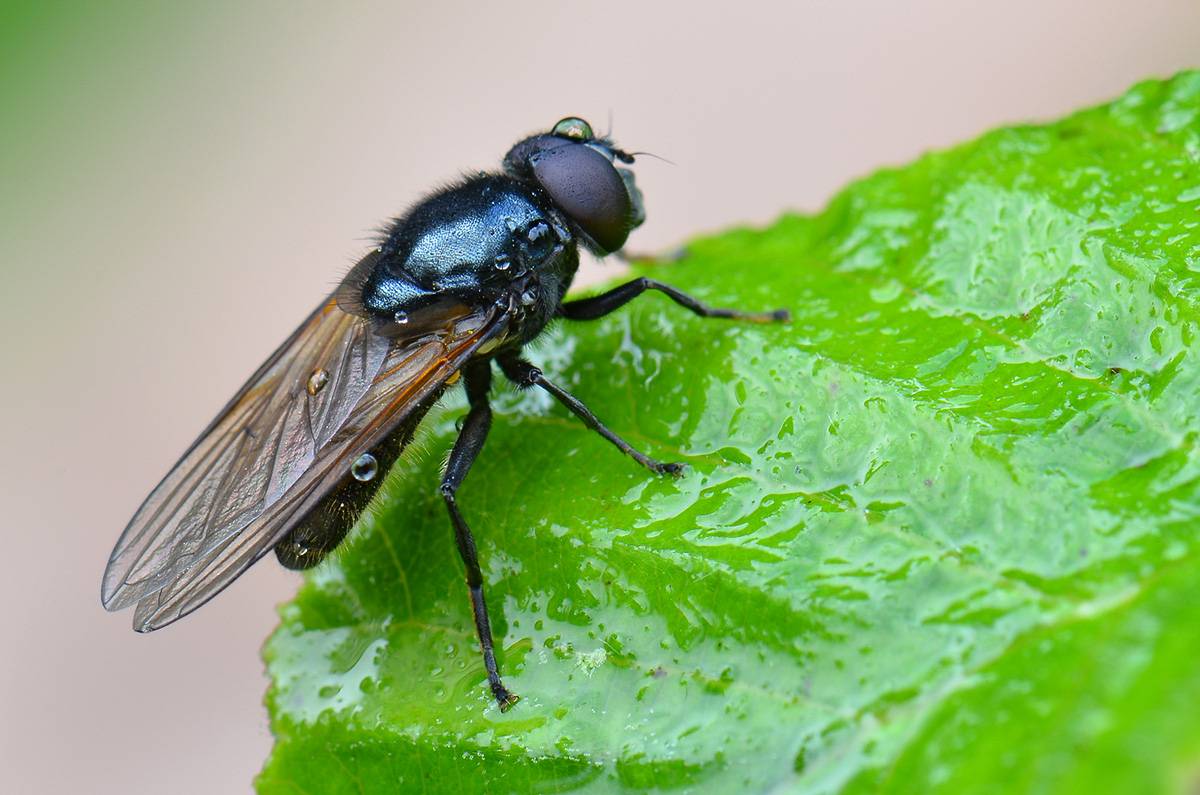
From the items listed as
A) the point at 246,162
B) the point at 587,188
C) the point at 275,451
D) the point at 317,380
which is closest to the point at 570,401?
the point at 587,188

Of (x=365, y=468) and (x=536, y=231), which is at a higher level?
(x=536, y=231)

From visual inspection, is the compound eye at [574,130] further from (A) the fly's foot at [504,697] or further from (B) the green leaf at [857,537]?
(A) the fly's foot at [504,697]

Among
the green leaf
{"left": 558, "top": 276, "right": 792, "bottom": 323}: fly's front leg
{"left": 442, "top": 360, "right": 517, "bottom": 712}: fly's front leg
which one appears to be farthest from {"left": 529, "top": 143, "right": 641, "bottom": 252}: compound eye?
{"left": 442, "top": 360, "right": 517, "bottom": 712}: fly's front leg

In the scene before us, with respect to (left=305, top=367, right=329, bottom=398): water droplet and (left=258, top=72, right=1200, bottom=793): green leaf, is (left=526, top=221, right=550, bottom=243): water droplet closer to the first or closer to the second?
(left=258, top=72, right=1200, bottom=793): green leaf

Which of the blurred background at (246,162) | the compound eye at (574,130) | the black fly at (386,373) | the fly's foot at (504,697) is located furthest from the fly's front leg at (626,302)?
the blurred background at (246,162)

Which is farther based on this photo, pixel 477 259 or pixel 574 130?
pixel 574 130

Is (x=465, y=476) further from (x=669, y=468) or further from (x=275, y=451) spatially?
(x=669, y=468)
